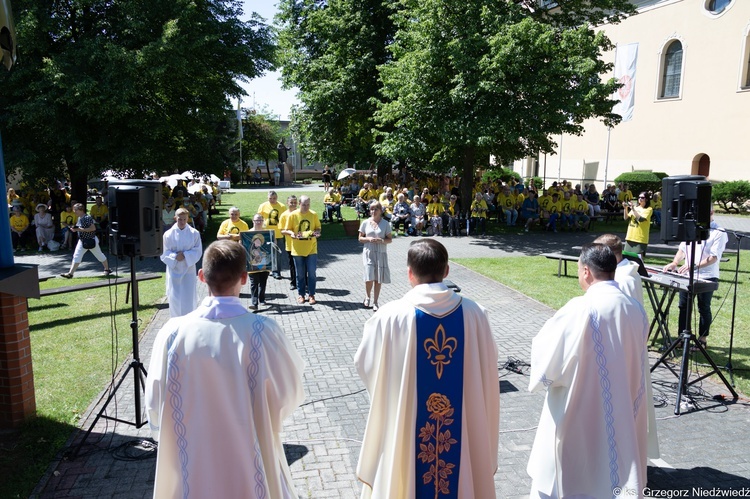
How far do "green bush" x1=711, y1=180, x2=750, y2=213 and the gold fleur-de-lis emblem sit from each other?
2870cm

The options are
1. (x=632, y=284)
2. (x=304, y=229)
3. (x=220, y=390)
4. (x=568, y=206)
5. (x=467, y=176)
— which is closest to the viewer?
(x=220, y=390)

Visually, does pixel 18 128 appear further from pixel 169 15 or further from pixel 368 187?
pixel 368 187

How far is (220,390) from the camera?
3361mm

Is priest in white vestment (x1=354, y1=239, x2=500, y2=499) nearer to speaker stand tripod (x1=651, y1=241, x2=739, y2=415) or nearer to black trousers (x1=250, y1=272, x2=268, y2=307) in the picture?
speaker stand tripod (x1=651, y1=241, x2=739, y2=415)

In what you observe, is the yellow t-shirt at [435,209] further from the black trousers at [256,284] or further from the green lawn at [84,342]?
the black trousers at [256,284]

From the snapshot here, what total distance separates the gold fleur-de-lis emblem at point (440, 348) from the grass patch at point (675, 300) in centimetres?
501

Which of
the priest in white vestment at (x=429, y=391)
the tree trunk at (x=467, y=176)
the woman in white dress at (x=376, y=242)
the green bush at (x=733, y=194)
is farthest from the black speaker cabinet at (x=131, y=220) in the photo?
the green bush at (x=733, y=194)

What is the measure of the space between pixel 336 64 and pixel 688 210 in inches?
978

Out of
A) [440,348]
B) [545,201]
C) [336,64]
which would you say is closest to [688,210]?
[440,348]

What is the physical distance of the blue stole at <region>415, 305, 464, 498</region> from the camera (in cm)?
373

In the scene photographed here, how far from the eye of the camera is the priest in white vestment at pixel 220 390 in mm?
3326

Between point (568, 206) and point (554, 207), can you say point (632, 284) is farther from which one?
point (568, 206)

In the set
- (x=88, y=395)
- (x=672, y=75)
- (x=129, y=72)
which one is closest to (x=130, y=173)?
(x=129, y=72)

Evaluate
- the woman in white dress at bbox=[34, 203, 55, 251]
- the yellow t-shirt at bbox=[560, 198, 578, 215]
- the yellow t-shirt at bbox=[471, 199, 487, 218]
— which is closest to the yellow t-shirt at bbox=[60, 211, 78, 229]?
the woman in white dress at bbox=[34, 203, 55, 251]
